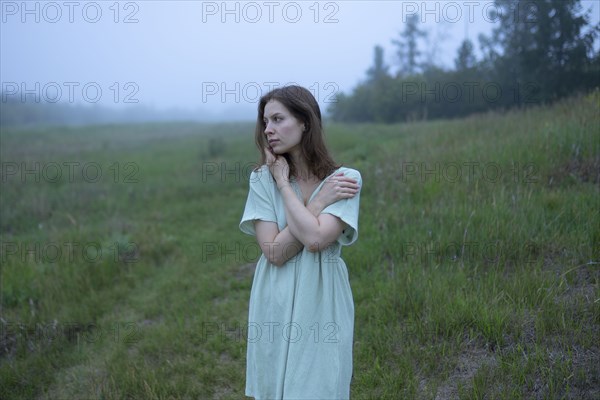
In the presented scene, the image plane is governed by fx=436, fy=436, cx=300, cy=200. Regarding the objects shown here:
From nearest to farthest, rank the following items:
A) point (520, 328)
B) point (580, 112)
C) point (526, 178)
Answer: point (520, 328) → point (526, 178) → point (580, 112)

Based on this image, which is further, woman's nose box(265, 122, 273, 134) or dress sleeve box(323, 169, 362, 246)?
woman's nose box(265, 122, 273, 134)

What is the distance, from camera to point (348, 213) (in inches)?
81.3

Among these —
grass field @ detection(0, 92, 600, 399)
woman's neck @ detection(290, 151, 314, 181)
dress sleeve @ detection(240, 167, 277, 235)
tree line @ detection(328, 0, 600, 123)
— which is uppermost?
tree line @ detection(328, 0, 600, 123)

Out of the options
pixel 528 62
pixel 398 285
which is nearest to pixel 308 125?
pixel 398 285

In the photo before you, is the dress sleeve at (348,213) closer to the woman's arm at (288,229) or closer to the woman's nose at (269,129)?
the woman's arm at (288,229)

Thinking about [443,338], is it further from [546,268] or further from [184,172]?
[184,172]

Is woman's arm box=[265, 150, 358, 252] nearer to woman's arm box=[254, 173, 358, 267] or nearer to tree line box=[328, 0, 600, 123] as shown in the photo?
woman's arm box=[254, 173, 358, 267]

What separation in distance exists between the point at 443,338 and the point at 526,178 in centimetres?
302

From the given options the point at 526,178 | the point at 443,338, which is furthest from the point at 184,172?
the point at 443,338

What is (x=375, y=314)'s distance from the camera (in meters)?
3.80

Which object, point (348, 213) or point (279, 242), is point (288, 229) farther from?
point (348, 213)

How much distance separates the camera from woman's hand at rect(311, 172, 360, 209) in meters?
2.08

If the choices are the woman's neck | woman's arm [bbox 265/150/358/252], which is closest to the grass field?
woman's arm [bbox 265/150/358/252]

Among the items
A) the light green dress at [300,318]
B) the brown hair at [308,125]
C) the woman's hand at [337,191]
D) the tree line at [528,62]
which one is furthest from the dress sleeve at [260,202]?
the tree line at [528,62]
